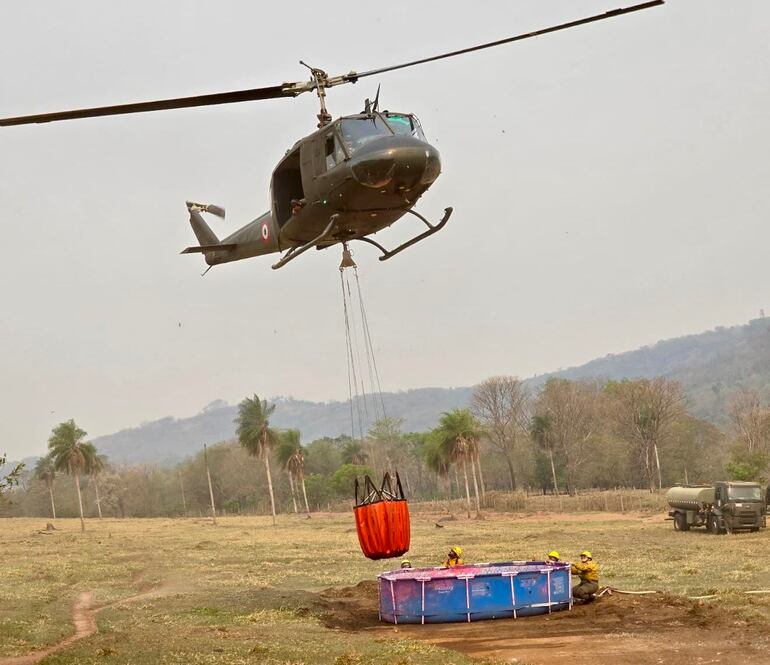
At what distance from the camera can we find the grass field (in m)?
18.4

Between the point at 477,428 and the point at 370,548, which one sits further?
the point at 477,428

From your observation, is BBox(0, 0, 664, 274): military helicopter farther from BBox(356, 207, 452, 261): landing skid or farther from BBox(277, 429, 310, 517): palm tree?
BBox(277, 429, 310, 517): palm tree

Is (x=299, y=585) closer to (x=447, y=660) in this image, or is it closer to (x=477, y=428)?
(x=447, y=660)

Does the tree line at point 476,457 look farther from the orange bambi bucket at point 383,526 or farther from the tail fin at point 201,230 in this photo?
the orange bambi bucket at point 383,526

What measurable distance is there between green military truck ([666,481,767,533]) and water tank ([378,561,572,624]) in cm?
2349

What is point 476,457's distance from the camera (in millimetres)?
79500

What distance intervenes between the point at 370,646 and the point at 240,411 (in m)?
73.2

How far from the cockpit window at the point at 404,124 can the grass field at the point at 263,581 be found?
31.1 feet

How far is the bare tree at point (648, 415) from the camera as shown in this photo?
105 metres

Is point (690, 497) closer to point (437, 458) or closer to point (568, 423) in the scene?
point (437, 458)

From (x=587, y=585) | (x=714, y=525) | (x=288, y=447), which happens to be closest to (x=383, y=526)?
(x=587, y=585)

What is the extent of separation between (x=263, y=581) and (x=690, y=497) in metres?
22.8

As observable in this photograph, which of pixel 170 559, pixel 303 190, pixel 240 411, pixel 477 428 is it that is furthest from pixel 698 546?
pixel 240 411

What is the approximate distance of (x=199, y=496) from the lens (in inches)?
6348
